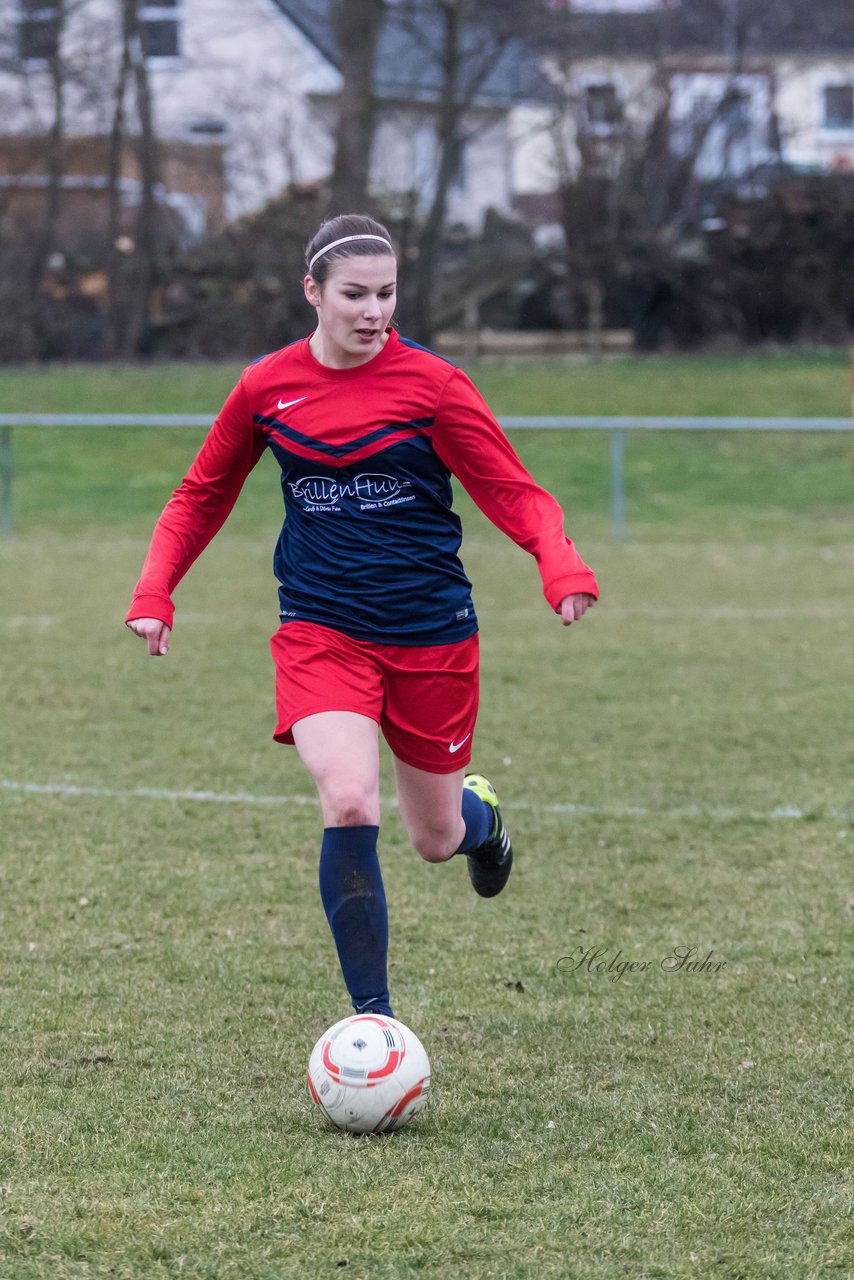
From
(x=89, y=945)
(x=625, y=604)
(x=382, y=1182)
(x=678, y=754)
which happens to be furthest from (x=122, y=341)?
(x=382, y=1182)

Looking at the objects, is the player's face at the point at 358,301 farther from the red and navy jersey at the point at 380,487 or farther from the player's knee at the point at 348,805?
the player's knee at the point at 348,805

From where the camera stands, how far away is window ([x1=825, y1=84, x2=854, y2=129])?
41.5m

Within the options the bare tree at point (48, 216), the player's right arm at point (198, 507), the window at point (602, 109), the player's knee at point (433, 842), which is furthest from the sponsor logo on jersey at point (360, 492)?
the window at point (602, 109)

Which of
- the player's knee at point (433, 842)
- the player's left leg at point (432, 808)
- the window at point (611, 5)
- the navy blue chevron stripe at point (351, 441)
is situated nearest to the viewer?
the navy blue chevron stripe at point (351, 441)

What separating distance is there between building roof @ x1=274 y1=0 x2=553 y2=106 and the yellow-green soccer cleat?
22.4 meters

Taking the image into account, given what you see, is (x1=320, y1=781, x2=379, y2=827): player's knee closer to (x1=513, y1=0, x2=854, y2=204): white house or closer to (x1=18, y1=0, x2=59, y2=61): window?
(x1=513, y1=0, x2=854, y2=204): white house

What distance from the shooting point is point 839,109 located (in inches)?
1663

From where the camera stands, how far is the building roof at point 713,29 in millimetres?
29188

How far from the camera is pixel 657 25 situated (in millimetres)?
31297

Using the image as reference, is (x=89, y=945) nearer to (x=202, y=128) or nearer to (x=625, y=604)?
(x=625, y=604)

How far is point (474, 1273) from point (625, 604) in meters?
9.62

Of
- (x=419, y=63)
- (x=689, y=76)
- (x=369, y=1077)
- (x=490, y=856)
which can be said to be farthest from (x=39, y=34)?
(x=369, y=1077)

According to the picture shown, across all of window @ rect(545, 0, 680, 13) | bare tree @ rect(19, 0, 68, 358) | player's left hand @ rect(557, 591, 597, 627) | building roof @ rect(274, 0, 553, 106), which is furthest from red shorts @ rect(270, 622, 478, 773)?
window @ rect(545, 0, 680, 13)

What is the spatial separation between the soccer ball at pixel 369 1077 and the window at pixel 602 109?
25672 mm
